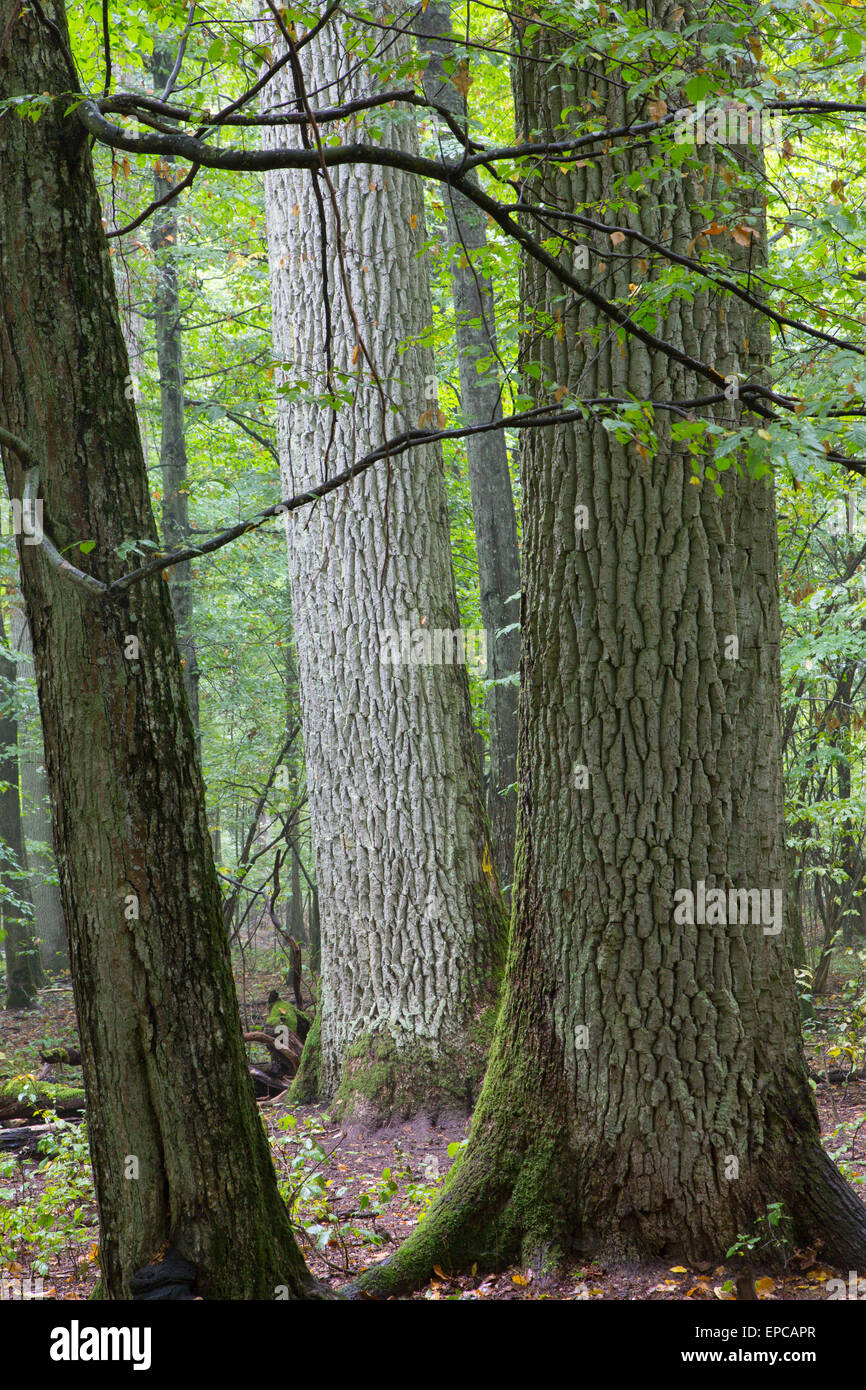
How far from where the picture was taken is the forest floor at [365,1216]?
3412mm

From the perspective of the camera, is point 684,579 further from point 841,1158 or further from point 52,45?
point 841,1158

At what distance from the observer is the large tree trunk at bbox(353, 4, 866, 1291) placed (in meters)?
3.53

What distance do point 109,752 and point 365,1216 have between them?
118 inches

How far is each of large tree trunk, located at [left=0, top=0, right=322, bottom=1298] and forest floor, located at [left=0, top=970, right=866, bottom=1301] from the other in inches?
38.2

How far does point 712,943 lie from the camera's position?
3.55 m

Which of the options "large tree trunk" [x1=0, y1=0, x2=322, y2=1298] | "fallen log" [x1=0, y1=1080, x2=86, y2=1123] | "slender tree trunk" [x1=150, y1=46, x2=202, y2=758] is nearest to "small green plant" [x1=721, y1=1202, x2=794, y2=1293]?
"large tree trunk" [x1=0, y1=0, x2=322, y2=1298]

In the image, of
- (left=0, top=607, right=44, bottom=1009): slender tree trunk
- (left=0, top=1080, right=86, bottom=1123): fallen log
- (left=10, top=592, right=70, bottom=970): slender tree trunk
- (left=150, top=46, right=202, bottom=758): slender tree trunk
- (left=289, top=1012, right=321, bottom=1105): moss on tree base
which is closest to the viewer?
(left=289, top=1012, right=321, bottom=1105): moss on tree base

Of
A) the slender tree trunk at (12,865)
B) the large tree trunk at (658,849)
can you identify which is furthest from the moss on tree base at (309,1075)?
→ the slender tree trunk at (12,865)

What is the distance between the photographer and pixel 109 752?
282cm

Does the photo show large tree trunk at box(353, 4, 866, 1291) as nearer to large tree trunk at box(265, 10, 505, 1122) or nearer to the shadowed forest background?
the shadowed forest background

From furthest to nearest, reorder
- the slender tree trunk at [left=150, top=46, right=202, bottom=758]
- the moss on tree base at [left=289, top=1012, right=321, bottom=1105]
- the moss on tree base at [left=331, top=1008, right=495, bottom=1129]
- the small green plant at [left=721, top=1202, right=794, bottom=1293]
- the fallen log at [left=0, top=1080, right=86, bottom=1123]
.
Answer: the slender tree trunk at [left=150, top=46, right=202, bottom=758]
the fallen log at [left=0, top=1080, right=86, bottom=1123]
the moss on tree base at [left=289, top=1012, right=321, bottom=1105]
the moss on tree base at [left=331, top=1008, right=495, bottom=1129]
the small green plant at [left=721, top=1202, right=794, bottom=1293]

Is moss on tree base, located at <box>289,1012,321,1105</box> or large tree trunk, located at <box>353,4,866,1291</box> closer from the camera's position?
large tree trunk, located at <box>353,4,866,1291</box>

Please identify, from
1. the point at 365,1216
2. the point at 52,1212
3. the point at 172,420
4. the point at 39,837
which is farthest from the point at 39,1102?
the point at 39,837

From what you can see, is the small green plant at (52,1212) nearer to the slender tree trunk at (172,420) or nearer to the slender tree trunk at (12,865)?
Result: the slender tree trunk at (172,420)
